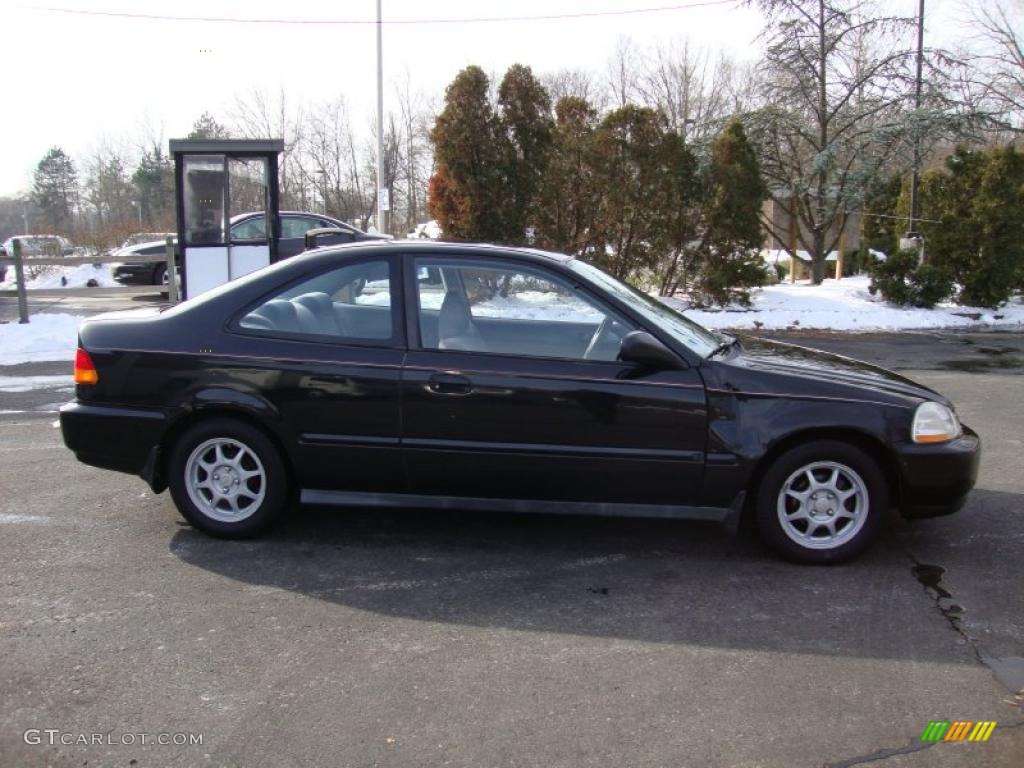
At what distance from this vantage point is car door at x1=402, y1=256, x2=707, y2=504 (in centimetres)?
438

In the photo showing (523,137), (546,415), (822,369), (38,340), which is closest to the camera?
(546,415)

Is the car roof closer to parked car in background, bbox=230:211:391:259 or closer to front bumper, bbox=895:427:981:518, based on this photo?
front bumper, bbox=895:427:981:518

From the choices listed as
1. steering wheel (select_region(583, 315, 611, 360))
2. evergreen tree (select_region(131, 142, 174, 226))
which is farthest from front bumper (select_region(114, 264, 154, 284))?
evergreen tree (select_region(131, 142, 174, 226))

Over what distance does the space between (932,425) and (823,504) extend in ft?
2.22

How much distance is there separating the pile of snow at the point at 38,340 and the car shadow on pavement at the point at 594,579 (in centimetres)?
794

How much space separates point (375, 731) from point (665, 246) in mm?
13336

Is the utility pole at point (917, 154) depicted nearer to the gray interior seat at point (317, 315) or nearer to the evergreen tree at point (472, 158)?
the evergreen tree at point (472, 158)

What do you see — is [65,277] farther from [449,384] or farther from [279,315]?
[449,384]

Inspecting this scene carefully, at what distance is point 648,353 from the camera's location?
430cm

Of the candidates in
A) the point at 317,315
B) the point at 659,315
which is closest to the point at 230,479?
the point at 317,315

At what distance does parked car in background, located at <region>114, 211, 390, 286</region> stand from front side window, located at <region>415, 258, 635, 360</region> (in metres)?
8.93

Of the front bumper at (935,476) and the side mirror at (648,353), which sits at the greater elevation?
the side mirror at (648,353)

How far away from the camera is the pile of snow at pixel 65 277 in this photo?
2314 centimetres

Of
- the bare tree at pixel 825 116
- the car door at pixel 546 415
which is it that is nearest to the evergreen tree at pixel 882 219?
the bare tree at pixel 825 116
